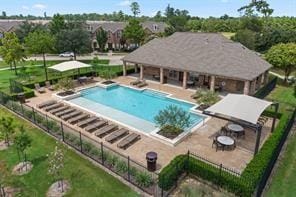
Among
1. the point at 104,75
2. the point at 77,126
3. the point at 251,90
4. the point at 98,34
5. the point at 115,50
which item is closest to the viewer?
the point at 77,126

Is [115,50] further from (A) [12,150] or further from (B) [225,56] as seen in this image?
(A) [12,150]

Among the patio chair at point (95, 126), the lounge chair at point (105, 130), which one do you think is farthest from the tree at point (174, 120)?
the patio chair at point (95, 126)

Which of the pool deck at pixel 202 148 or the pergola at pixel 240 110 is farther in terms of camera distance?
the pergola at pixel 240 110

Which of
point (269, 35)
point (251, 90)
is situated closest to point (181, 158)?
point (251, 90)

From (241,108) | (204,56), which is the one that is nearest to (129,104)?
(204,56)

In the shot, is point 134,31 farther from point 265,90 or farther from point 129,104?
point 265,90

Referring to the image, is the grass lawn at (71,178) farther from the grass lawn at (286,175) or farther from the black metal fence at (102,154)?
the grass lawn at (286,175)
